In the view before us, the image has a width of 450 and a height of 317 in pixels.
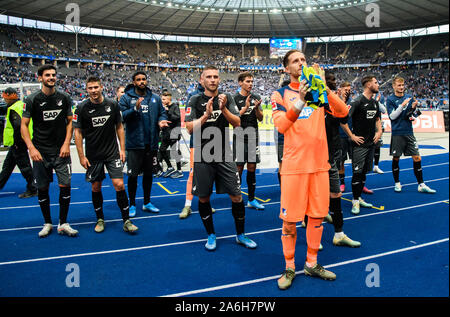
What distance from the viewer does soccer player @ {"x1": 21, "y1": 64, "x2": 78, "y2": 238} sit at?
409 cm

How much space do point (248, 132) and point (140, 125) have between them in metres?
1.80

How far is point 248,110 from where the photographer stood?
5281 millimetres

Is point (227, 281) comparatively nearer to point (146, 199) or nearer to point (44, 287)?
point (44, 287)

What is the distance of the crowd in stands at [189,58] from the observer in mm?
37781

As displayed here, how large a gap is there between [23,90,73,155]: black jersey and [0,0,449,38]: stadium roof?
109 feet

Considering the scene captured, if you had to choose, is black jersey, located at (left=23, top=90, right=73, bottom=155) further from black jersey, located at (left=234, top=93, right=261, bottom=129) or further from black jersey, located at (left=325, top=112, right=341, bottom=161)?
black jersey, located at (left=325, top=112, right=341, bottom=161)

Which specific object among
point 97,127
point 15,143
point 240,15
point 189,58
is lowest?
point 15,143

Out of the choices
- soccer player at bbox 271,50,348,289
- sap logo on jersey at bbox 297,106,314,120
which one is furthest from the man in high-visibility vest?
sap logo on jersey at bbox 297,106,314,120

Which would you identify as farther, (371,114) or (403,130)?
(403,130)

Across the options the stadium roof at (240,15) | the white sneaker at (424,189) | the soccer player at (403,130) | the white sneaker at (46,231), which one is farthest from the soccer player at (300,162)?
the stadium roof at (240,15)

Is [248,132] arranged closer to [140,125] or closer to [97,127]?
[140,125]

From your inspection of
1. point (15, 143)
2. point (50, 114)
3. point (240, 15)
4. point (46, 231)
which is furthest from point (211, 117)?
point (240, 15)
